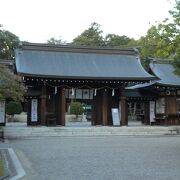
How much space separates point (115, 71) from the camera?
115 ft

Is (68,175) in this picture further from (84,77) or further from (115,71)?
(115,71)

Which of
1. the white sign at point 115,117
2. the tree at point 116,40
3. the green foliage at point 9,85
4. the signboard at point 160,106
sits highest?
the tree at point 116,40

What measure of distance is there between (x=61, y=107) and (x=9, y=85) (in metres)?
10.9

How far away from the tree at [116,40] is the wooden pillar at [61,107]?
39.9 meters

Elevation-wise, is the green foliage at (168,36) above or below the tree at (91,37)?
below

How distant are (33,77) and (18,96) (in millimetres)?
8396

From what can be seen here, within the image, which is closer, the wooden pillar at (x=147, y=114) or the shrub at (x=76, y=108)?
the wooden pillar at (x=147, y=114)

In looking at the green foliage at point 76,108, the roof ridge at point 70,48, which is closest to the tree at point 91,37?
the green foliage at point 76,108

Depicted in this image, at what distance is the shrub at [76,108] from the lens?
4594cm

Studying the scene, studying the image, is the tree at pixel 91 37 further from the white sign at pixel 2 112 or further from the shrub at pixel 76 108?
the white sign at pixel 2 112

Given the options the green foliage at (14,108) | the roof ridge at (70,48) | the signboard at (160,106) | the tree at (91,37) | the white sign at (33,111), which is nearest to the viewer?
the white sign at (33,111)

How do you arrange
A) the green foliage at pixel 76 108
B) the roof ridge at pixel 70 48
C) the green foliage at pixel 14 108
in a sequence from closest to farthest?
the roof ridge at pixel 70 48 → the green foliage at pixel 14 108 → the green foliage at pixel 76 108

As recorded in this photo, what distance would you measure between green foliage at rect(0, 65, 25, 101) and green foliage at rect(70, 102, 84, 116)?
22070mm

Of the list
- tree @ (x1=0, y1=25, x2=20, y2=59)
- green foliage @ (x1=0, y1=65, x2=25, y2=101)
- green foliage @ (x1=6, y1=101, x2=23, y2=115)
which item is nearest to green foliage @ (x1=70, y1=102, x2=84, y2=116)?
green foliage @ (x1=6, y1=101, x2=23, y2=115)
